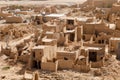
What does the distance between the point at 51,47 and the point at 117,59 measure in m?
5.87

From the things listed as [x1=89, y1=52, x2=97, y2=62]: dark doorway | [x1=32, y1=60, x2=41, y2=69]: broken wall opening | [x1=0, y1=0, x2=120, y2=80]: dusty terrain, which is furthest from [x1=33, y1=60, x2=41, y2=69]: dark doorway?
[x1=89, y1=52, x2=97, y2=62]: dark doorway

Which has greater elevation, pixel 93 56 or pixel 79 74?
pixel 93 56

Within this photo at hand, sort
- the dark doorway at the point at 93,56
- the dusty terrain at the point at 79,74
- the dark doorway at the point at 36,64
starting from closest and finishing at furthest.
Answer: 1. the dusty terrain at the point at 79,74
2. the dark doorway at the point at 36,64
3. the dark doorway at the point at 93,56

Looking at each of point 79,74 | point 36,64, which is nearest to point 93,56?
point 79,74

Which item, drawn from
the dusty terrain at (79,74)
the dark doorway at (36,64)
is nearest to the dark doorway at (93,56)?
the dusty terrain at (79,74)

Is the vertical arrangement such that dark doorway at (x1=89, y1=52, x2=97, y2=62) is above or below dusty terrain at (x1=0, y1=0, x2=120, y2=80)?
above

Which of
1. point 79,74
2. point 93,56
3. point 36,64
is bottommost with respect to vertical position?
point 79,74

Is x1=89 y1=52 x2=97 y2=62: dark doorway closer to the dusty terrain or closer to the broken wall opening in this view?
the dusty terrain

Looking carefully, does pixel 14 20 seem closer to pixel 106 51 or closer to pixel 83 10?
pixel 83 10

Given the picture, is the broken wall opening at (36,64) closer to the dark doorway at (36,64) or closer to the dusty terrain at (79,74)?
the dark doorway at (36,64)

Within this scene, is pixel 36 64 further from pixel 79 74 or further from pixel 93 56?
pixel 93 56

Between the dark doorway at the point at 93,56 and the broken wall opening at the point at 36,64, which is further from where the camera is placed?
the dark doorway at the point at 93,56

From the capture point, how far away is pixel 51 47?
91.8 feet

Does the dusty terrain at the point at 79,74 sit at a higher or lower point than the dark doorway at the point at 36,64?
lower
